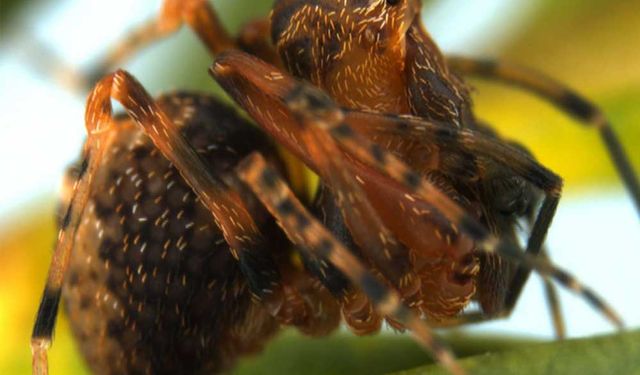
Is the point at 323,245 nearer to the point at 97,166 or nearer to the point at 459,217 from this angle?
the point at 459,217

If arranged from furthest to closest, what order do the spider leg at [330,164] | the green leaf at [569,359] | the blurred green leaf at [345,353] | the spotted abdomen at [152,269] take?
the blurred green leaf at [345,353] < the spotted abdomen at [152,269] < the spider leg at [330,164] < the green leaf at [569,359]

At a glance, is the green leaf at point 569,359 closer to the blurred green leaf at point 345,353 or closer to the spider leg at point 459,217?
the spider leg at point 459,217

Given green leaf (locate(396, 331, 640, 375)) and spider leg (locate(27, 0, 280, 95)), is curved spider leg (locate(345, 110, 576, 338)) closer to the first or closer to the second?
green leaf (locate(396, 331, 640, 375))

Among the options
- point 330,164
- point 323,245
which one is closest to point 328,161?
point 330,164

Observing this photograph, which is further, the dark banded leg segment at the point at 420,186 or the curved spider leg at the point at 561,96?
the curved spider leg at the point at 561,96


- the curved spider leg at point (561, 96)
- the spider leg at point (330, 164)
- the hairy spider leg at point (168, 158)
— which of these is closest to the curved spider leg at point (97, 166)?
the hairy spider leg at point (168, 158)

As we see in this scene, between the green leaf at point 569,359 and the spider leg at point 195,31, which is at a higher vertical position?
the spider leg at point 195,31
